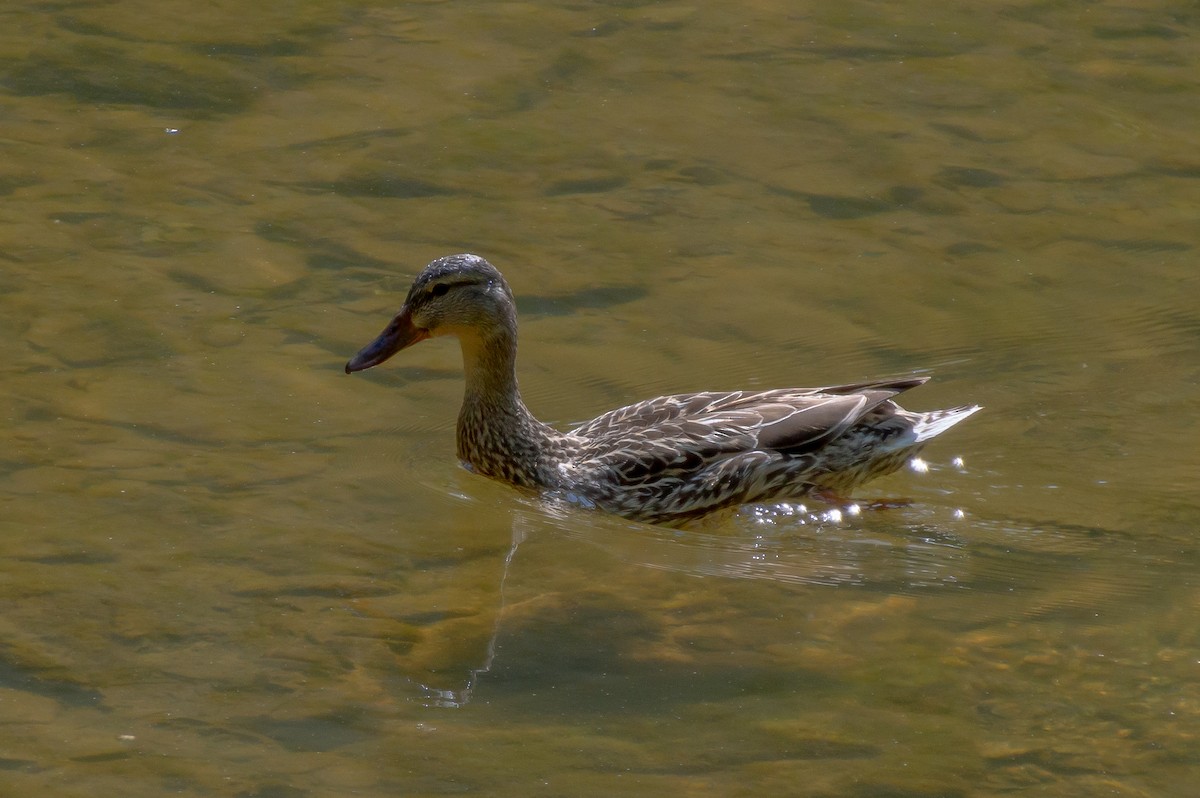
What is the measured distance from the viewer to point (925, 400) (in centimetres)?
1016

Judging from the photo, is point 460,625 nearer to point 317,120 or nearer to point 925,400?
point 925,400

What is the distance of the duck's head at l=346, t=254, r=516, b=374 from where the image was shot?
30.2ft

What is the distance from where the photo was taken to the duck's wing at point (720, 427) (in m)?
9.09

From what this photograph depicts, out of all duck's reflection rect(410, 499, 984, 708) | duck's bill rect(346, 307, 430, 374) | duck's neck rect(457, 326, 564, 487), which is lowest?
duck's reflection rect(410, 499, 984, 708)

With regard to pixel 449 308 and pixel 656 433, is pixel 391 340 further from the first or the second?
pixel 656 433

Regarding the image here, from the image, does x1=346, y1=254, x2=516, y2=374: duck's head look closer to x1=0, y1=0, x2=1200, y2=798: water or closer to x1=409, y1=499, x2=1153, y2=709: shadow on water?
x1=0, y1=0, x2=1200, y2=798: water

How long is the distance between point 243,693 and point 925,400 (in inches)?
192

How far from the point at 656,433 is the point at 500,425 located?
84 cm

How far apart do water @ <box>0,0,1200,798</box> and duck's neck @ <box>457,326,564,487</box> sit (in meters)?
0.17

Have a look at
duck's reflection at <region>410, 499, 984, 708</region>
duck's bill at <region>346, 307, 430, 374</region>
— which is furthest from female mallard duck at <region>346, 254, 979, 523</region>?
duck's reflection at <region>410, 499, 984, 708</region>

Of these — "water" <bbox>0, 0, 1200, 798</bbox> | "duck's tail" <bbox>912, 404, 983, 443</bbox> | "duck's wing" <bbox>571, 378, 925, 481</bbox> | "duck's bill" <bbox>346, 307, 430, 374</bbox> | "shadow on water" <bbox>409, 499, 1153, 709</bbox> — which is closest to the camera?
"water" <bbox>0, 0, 1200, 798</bbox>

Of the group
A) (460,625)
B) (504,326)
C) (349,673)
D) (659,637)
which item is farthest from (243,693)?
(504,326)

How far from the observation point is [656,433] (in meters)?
9.20

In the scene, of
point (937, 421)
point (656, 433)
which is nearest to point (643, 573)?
point (656, 433)
